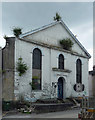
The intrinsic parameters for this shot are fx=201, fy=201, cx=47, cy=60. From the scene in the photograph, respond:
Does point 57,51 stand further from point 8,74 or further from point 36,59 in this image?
point 8,74

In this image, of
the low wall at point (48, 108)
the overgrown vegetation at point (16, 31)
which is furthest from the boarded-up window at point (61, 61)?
the overgrown vegetation at point (16, 31)

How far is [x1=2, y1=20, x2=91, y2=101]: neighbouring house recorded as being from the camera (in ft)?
56.9

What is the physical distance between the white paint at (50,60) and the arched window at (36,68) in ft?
1.06

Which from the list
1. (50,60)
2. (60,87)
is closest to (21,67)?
(50,60)

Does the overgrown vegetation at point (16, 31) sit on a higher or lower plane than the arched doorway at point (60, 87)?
higher

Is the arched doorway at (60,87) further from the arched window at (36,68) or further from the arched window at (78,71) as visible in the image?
the arched window at (36,68)

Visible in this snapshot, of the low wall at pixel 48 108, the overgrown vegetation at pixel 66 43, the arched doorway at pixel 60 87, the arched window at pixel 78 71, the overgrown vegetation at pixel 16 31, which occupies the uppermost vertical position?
the overgrown vegetation at pixel 16 31

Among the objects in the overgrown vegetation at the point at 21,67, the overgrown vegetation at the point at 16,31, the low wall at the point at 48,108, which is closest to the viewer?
the low wall at the point at 48,108

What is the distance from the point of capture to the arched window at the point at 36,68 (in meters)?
18.8

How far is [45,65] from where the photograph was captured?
19.8 m

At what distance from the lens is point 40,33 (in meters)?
20.2

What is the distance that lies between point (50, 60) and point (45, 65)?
0.87 metres

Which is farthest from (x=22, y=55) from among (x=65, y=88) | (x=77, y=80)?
(x=77, y=80)

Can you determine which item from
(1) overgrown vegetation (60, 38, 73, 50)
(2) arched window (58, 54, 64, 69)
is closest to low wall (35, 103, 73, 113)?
(2) arched window (58, 54, 64, 69)
